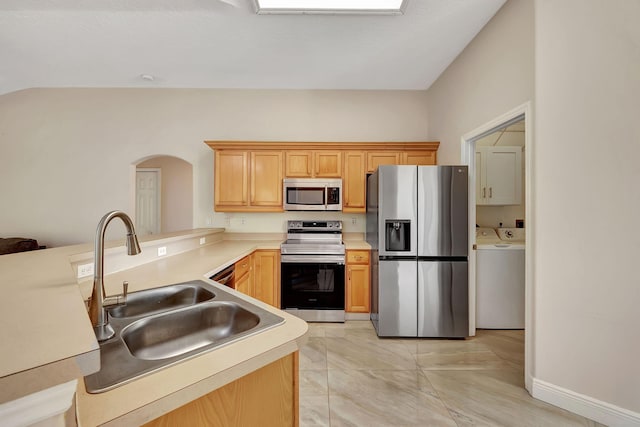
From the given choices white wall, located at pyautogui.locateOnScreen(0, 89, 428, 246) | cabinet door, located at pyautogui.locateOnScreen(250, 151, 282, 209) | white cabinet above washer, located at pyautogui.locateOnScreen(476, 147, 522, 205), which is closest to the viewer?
white cabinet above washer, located at pyautogui.locateOnScreen(476, 147, 522, 205)

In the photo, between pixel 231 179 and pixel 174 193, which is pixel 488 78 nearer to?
pixel 231 179

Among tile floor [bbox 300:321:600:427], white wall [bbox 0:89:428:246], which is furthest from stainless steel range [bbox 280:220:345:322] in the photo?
white wall [bbox 0:89:428:246]

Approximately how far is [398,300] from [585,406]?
1413 millimetres

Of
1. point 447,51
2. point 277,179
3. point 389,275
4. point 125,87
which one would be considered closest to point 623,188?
point 389,275

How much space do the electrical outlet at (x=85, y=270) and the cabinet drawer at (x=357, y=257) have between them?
2353 millimetres

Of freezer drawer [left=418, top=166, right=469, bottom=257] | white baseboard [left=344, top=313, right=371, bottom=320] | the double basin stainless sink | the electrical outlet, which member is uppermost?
freezer drawer [left=418, top=166, right=469, bottom=257]

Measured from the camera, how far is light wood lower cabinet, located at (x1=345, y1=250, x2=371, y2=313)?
3113mm

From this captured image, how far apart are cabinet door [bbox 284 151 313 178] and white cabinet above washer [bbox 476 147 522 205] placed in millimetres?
2228

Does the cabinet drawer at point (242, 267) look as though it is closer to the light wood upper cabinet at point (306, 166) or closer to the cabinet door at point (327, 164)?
the light wood upper cabinet at point (306, 166)

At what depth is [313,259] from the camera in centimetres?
307

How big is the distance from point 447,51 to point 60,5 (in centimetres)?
364

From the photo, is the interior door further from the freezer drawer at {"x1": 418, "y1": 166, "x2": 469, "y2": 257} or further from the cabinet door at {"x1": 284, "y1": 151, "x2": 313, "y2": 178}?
the freezer drawer at {"x1": 418, "y1": 166, "x2": 469, "y2": 257}

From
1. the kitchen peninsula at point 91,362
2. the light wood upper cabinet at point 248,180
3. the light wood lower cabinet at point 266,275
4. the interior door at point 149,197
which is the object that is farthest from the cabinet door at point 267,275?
the interior door at point 149,197

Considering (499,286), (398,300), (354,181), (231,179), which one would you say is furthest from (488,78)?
(231,179)
